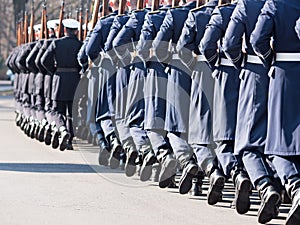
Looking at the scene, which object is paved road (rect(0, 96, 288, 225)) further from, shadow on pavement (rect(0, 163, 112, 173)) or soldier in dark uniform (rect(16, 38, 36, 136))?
soldier in dark uniform (rect(16, 38, 36, 136))

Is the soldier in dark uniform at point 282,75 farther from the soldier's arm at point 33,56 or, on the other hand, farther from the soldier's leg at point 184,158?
the soldier's arm at point 33,56

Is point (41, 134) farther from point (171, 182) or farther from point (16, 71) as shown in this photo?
point (171, 182)

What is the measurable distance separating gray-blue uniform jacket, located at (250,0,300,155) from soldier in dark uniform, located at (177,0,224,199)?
4.22 feet

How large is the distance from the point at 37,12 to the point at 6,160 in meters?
50.1

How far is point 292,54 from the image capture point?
27.0ft

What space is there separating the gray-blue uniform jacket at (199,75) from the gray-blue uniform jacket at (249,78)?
89cm

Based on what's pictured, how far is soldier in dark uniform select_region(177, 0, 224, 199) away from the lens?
955 centimetres

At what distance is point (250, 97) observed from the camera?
28.3 feet

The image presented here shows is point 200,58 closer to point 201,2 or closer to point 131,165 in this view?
point 201,2

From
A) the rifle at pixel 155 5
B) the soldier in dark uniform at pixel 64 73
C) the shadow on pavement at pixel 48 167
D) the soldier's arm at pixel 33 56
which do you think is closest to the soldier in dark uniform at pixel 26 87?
the soldier's arm at pixel 33 56

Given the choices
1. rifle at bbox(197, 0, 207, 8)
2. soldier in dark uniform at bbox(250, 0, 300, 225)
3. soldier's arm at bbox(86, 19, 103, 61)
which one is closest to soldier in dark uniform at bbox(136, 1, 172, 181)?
rifle at bbox(197, 0, 207, 8)

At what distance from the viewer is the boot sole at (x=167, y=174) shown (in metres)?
10.2

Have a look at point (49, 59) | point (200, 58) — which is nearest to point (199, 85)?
point (200, 58)

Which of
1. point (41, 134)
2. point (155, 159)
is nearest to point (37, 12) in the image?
point (41, 134)
